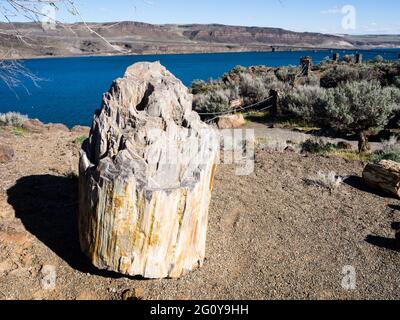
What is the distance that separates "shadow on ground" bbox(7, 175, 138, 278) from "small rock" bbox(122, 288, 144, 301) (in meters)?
0.30

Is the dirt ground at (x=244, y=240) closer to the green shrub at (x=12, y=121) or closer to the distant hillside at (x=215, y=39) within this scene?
the green shrub at (x=12, y=121)

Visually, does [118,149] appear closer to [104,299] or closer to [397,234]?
[104,299]

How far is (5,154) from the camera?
6.53 m

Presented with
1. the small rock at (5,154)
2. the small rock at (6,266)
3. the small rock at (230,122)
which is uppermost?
the small rock at (5,154)

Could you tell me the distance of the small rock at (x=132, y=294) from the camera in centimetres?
370

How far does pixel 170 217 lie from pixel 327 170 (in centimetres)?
418

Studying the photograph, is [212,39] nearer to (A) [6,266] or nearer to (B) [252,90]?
(B) [252,90]

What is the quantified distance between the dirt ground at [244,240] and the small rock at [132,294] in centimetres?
6

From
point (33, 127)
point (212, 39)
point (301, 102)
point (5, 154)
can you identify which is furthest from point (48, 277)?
point (212, 39)

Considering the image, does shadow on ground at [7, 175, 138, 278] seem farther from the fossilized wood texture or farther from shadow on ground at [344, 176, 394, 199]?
shadow on ground at [344, 176, 394, 199]

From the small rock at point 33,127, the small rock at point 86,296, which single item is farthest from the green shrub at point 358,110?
the small rock at point 86,296

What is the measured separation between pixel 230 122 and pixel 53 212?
28.3 feet

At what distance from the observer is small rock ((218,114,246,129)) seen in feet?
42.2

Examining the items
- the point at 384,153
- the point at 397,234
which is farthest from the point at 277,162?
the point at 397,234
